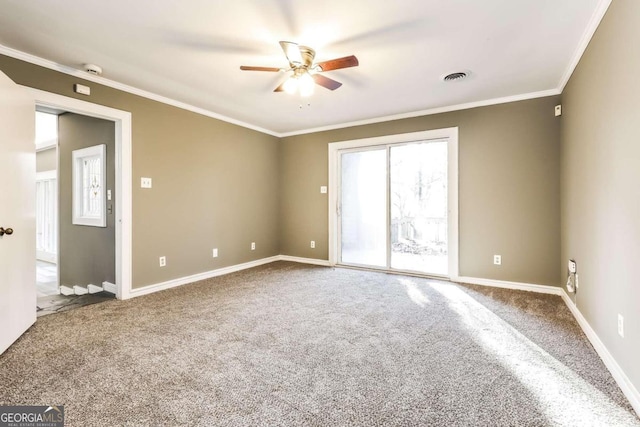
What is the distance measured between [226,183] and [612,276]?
4.36 m

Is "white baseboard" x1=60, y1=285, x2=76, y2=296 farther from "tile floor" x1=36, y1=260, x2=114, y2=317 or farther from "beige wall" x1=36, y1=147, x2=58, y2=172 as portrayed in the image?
"beige wall" x1=36, y1=147, x2=58, y2=172

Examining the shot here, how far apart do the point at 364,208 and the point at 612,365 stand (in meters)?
3.46

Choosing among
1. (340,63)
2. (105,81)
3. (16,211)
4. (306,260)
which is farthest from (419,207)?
(16,211)

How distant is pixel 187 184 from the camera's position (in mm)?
4086

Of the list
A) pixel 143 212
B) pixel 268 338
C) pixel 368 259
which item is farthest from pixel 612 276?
pixel 143 212

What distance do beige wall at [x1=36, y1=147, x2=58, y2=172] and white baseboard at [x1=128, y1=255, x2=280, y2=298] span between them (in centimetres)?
454

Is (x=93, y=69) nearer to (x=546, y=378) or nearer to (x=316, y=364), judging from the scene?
(x=316, y=364)

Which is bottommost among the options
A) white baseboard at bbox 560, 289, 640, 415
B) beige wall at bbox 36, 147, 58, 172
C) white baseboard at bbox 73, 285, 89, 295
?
white baseboard at bbox 73, 285, 89, 295

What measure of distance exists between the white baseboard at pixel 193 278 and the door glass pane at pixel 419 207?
2300 millimetres

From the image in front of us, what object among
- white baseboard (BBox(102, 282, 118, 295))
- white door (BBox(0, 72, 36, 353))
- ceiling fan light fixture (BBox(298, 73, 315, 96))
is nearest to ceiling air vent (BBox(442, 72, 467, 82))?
ceiling fan light fixture (BBox(298, 73, 315, 96))

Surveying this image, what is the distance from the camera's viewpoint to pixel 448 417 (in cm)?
150

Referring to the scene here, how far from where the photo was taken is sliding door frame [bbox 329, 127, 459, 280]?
13.5 feet

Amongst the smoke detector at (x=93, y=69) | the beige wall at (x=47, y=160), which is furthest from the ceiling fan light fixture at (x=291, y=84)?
the beige wall at (x=47, y=160)

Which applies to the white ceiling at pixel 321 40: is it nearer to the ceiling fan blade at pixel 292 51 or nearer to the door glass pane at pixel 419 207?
the ceiling fan blade at pixel 292 51
